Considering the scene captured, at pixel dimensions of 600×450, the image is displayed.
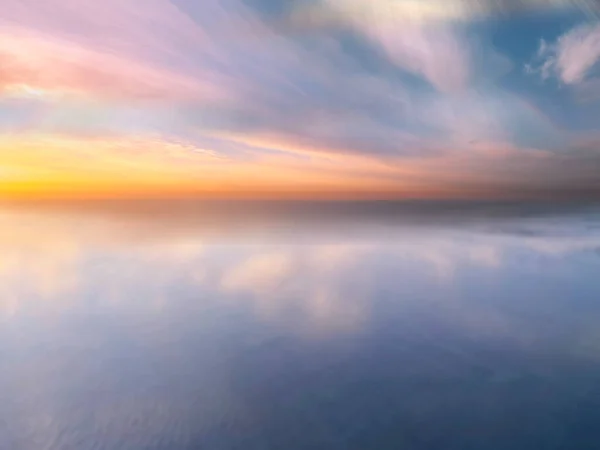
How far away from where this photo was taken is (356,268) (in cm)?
2644

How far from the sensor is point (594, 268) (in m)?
24.7

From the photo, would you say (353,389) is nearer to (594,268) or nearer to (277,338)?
(277,338)

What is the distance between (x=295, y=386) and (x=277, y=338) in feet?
10.8

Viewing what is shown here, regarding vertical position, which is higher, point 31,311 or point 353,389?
point 353,389

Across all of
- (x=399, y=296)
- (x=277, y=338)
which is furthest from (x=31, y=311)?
(x=399, y=296)

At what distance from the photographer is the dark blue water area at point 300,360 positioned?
7.85 meters

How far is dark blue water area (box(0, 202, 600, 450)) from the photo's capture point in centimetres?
785

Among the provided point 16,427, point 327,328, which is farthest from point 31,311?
point 327,328

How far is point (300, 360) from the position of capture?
1097cm

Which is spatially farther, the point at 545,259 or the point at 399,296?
the point at 545,259

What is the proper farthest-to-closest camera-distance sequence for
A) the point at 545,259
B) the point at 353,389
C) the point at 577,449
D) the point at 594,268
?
the point at 545,259 → the point at 594,268 → the point at 353,389 → the point at 577,449

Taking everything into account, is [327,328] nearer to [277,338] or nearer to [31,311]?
[277,338]

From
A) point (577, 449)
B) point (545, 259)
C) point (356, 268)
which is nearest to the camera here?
point (577, 449)

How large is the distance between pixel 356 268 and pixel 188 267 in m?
11.1
